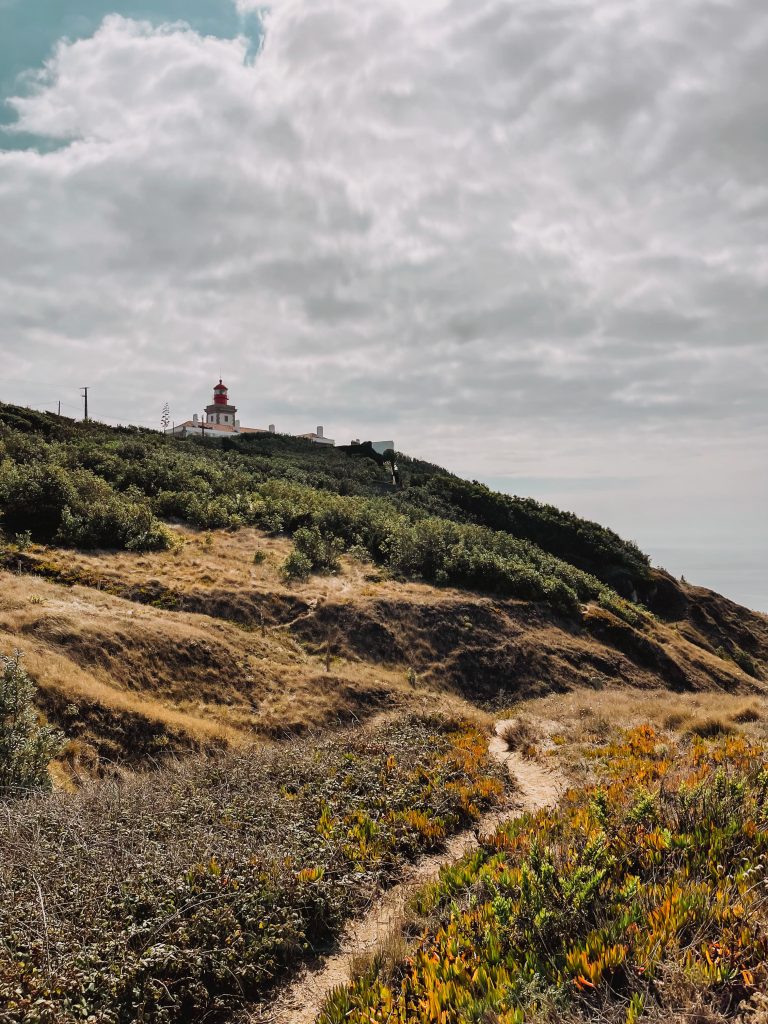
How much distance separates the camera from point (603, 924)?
4445 mm

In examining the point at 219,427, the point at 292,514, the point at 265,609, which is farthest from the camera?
the point at 219,427

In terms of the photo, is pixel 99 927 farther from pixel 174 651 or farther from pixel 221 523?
pixel 221 523

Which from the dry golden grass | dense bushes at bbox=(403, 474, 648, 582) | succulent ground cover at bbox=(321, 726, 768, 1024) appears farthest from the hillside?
succulent ground cover at bbox=(321, 726, 768, 1024)

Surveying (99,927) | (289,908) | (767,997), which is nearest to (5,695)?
(99,927)

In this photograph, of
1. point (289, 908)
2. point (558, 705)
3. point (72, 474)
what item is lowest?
point (558, 705)

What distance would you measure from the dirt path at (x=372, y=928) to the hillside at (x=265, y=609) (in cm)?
697

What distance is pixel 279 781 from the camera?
28.3 feet

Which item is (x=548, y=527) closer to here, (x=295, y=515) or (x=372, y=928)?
(x=295, y=515)

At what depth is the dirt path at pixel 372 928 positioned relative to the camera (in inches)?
184

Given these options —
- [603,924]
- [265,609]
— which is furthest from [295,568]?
[603,924]

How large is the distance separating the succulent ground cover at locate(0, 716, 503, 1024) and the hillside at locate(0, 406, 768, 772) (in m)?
4.80

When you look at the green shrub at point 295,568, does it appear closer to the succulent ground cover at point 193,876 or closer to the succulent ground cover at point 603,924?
the succulent ground cover at point 193,876

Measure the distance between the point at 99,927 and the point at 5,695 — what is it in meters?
5.83

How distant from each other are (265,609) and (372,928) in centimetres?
1608
